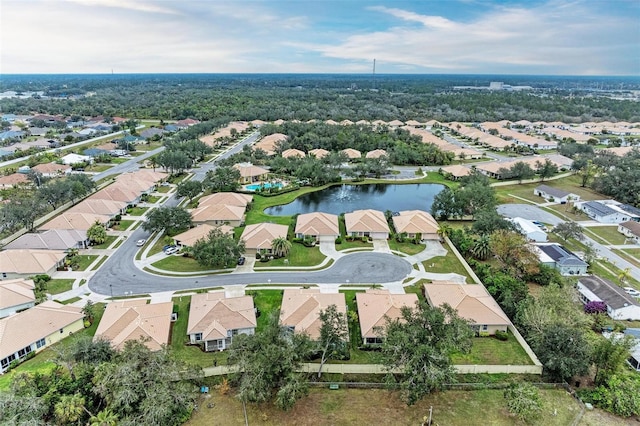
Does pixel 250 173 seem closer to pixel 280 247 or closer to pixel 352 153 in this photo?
pixel 352 153

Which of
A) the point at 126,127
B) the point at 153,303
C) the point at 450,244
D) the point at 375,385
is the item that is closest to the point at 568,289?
the point at 450,244

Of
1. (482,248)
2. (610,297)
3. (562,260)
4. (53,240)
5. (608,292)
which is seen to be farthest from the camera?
(53,240)

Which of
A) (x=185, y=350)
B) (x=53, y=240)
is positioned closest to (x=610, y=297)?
(x=185, y=350)

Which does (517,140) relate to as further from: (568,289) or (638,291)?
(568,289)

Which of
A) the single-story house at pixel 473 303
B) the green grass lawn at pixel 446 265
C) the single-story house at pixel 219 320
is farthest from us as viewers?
the green grass lawn at pixel 446 265

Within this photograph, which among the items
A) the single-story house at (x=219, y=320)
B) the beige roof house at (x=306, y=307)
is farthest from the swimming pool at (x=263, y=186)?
the single-story house at (x=219, y=320)

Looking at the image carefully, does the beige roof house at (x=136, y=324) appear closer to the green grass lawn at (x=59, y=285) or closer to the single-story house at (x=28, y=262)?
the green grass lawn at (x=59, y=285)
